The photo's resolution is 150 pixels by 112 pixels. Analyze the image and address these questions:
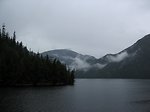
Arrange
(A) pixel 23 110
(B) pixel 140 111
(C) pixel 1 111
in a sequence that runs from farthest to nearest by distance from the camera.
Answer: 1. (B) pixel 140 111
2. (A) pixel 23 110
3. (C) pixel 1 111

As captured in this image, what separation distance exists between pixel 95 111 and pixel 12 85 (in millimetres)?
110492

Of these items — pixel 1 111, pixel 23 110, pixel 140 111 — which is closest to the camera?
pixel 1 111

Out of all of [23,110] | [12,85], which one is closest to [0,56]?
[12,85]

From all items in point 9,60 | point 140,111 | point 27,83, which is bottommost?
point 140,111

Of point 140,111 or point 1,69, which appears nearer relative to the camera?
point 140,111

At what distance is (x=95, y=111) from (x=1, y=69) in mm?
107648

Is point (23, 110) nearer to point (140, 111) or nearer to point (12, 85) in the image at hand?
point (140, 111)

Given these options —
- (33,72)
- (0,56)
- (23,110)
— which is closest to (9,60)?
(0,56)

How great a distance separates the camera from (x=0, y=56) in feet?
616

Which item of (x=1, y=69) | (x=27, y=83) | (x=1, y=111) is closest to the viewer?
(x=1, y=111)

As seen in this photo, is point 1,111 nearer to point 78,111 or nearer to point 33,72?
point 78,111

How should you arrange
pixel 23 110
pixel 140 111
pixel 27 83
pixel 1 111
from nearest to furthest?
1. pixel 1 111
2. pixel 23 110
3. pixel 140 111
4. pixel 27 83

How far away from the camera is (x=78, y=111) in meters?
82.6

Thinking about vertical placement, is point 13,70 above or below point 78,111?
above
